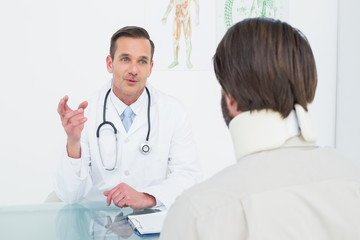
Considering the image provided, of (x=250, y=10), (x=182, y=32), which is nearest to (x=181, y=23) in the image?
(x=182, y=32)

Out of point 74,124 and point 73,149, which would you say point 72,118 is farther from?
point 73,149

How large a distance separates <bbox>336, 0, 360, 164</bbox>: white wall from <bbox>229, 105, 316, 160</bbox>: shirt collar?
9.17 feet

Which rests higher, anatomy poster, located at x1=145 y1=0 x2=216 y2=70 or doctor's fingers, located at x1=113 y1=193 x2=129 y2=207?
anatomy poster, located at x1=145 y1=0 x2=216 y2=70

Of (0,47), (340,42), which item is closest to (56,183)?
(0,47)

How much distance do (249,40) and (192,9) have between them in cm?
247

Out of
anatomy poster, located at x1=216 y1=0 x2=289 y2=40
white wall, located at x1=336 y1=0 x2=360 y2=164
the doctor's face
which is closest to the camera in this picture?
the doctor's face

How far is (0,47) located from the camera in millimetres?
2812

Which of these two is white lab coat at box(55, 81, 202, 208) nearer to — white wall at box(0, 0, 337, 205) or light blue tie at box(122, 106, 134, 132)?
light blue tie at box(122, 106, 134, 132)

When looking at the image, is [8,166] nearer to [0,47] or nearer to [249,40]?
[0,47]

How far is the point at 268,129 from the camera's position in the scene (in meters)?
0.80

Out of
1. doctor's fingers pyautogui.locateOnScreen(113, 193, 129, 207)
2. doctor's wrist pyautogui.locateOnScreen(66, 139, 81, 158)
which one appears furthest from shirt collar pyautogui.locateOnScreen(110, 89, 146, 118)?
doctor's fingers pyautogui.locateOnScreen(113, 193, 129, 207)

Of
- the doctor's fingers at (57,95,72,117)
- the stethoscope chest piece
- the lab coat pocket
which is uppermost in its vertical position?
the doctor's fingers at (57,95,72,117)

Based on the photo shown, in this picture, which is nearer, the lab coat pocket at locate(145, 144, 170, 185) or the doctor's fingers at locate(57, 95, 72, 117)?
the doctor's fingers at locate(57, 95, 72, 117)

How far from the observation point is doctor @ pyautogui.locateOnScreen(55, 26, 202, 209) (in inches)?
78.9
